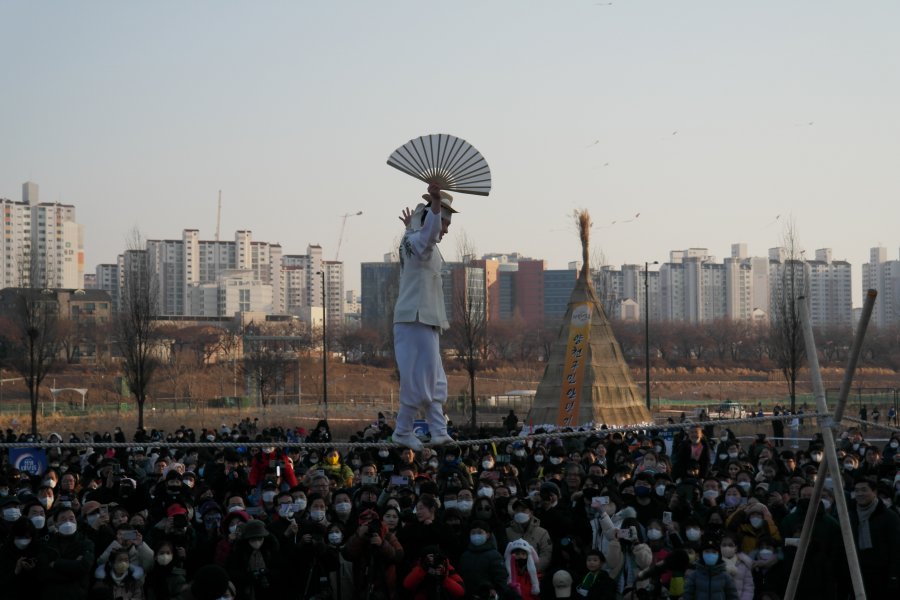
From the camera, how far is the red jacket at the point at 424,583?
334 inches

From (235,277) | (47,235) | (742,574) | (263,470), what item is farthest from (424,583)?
(235,277)

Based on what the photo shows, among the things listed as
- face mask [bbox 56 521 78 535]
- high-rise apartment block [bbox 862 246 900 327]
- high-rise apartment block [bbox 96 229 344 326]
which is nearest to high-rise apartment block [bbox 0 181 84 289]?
high-rise apartment block [bbox 96 229 344 326]

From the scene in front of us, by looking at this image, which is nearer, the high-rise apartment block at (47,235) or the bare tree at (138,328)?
the bare tree at (138,328)

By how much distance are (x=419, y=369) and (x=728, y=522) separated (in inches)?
139

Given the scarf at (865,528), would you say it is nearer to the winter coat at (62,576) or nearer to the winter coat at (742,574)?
the winter coat at (742,574)

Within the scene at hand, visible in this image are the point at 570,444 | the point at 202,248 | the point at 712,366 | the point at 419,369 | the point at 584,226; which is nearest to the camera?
the point at 419,369

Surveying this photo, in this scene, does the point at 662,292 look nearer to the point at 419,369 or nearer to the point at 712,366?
the point at 712,366

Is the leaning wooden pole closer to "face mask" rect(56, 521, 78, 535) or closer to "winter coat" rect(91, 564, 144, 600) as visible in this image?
"winter coat" rect(91, 564, 144, 600)

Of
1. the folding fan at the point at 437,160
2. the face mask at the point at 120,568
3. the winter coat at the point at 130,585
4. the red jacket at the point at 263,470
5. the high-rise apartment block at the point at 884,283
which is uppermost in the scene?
the high-rise apartment block at the point at 884,283

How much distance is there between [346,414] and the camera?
140 ft

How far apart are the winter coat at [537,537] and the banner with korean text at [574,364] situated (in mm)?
15113

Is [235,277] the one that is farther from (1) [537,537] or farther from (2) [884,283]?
(1) [537,537]

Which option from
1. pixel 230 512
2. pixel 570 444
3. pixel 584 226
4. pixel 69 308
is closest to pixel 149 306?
pixel 584 226

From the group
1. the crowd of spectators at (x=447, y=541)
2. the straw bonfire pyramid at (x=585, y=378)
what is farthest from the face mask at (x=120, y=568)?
the straw bonfire pyramid at (x=585, y=378)
